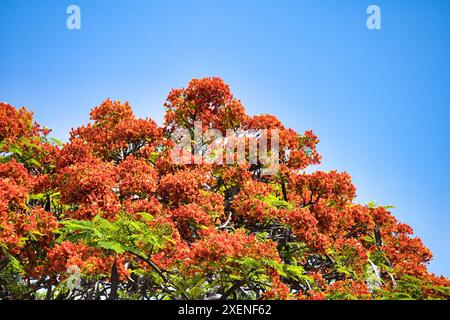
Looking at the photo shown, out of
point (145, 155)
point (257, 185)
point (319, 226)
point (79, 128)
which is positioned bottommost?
point (319, 226)

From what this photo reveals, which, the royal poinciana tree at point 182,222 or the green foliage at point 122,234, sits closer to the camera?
the green foliage at point 122,234

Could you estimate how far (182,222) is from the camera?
1150 centimetres

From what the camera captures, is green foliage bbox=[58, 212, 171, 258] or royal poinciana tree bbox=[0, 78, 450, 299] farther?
royal poinciana tree bbox=[0, 78, 450, 299]

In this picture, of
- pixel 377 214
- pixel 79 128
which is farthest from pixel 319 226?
pixel 79 128

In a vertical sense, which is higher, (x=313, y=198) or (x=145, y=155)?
(x=145, y=155)

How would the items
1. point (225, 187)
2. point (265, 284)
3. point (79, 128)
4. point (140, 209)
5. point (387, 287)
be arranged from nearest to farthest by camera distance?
point (265, 284), point (140, 209), point (387, 287), point (225, 187), point (79, 128)

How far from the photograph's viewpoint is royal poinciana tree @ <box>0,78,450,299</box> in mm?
9797

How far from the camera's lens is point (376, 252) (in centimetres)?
1432

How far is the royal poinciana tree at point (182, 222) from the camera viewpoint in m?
9.80

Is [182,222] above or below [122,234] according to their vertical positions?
above

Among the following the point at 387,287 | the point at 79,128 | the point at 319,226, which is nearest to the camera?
the point at 387,287

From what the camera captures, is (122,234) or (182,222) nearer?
(122,234)
